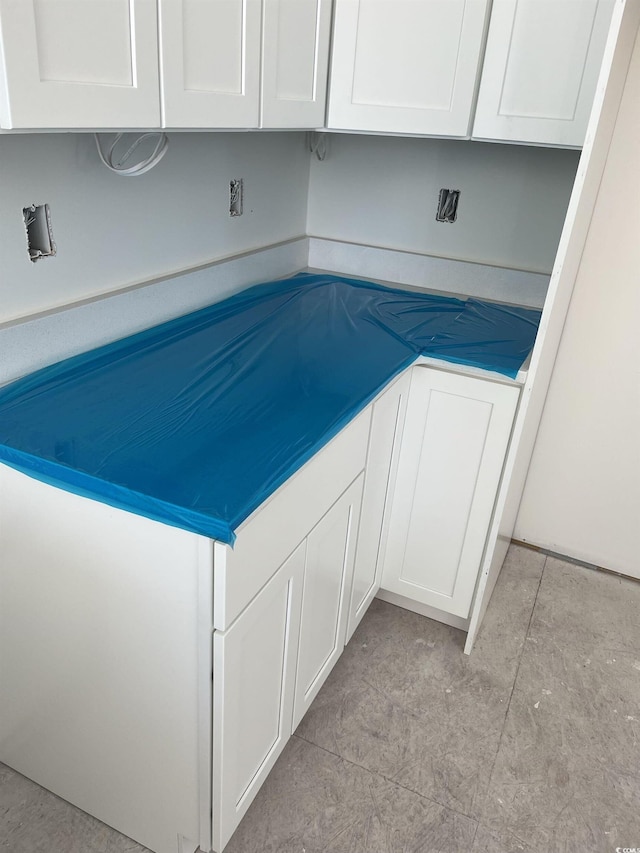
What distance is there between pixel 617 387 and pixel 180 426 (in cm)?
158

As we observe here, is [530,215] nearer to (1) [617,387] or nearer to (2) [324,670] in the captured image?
(1) [617,387]

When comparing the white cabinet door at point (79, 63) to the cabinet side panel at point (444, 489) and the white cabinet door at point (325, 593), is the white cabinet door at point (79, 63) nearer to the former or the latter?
the white cabinet door at point (325, 593)

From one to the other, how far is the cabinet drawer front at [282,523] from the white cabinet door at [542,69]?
34.0 inches

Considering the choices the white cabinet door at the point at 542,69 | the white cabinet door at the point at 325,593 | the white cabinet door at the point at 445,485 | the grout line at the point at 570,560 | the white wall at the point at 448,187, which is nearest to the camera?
the white cabinet door at the point at 325,593

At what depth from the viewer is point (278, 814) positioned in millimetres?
1453

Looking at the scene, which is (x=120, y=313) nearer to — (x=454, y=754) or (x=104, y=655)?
(x=104, y=655)

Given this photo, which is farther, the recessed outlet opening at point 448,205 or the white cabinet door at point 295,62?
the recessed outlet opening at point 448,205

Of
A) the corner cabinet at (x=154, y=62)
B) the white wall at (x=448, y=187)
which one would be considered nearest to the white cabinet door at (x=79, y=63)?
the corner cabinet at (x=154, y=62)

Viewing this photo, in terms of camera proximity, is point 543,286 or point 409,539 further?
point 543,286

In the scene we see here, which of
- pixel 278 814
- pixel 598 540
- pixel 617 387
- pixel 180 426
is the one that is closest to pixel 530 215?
pixel 617 387

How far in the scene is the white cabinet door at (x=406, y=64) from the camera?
1642 mm

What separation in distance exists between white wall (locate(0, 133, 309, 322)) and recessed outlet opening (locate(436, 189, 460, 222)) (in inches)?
20.7

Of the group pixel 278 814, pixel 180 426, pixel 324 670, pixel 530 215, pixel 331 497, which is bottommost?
pixel 278 814

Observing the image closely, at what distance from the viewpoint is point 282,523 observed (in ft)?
3.85
